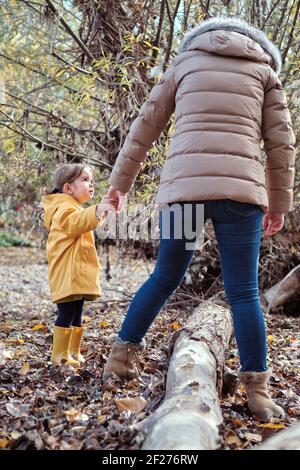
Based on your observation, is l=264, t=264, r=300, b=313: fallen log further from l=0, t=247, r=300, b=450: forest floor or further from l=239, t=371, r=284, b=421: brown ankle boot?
l=239, t=371, r=284, b=421: brown ankle boot

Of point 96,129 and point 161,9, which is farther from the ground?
point 161,9

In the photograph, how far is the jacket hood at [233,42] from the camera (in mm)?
2547

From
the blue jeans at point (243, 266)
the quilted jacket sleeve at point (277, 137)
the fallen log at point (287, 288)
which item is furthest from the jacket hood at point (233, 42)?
the fallen log at point (287, 288)

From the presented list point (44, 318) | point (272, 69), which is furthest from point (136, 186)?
point (272, 69)

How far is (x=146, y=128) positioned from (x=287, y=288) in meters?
3.21

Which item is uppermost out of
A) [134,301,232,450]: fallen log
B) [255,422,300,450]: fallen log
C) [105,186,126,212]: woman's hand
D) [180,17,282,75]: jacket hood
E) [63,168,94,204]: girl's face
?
[180,17,282,75]: jacket hood

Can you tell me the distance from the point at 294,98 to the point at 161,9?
136cm

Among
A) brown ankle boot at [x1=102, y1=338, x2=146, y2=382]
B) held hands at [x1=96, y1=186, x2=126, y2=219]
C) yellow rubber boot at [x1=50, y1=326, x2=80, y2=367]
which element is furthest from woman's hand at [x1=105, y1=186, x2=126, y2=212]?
yellow rubber boot at [x1=50, y1=326, x2=80, y2=367]

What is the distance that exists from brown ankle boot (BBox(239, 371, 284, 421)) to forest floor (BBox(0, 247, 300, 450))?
5cm

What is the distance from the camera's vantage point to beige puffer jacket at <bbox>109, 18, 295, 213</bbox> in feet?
8.09

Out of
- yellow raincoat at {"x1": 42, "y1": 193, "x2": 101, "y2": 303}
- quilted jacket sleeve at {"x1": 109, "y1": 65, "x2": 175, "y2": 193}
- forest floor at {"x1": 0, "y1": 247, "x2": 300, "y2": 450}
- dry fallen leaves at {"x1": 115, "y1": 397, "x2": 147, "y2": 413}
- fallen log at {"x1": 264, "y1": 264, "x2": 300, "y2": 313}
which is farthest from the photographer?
fallen log at {"x1": 264, "y1": 264, "x2": 300, "y2": 313}

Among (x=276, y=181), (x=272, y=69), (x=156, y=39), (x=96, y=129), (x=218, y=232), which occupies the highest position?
(x=156, y=39)

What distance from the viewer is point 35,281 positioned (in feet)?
33.2
